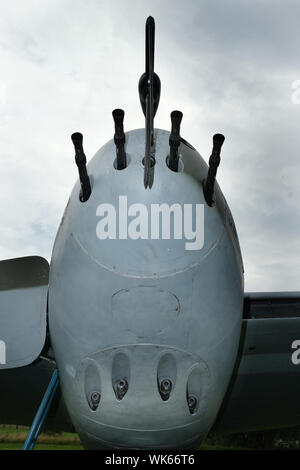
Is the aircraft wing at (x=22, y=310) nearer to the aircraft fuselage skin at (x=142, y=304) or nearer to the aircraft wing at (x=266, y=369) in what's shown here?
the aircraft fuselage skin at (x=142, y=304)

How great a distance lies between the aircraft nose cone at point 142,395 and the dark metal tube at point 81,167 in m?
1.11

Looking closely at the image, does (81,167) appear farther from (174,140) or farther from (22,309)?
(22,309)

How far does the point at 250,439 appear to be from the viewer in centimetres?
2139

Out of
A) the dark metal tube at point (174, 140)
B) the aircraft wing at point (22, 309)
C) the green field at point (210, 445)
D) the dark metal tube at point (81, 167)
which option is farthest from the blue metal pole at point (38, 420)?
the green field at point (210, 445)

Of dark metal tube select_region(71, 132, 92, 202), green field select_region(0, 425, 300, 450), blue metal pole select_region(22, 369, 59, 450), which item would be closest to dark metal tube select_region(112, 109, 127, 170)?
dark metal tube select_region(71, 132, 92, 202)

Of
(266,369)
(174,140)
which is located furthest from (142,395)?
(266,369)

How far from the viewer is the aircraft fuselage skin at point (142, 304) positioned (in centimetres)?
311

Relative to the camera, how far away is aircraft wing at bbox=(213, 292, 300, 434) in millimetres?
4555

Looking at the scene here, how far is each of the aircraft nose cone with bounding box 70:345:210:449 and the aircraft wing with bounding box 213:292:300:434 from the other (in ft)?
4.10

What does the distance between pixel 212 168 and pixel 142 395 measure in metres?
1.66

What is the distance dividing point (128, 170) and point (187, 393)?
1661 millimetres
